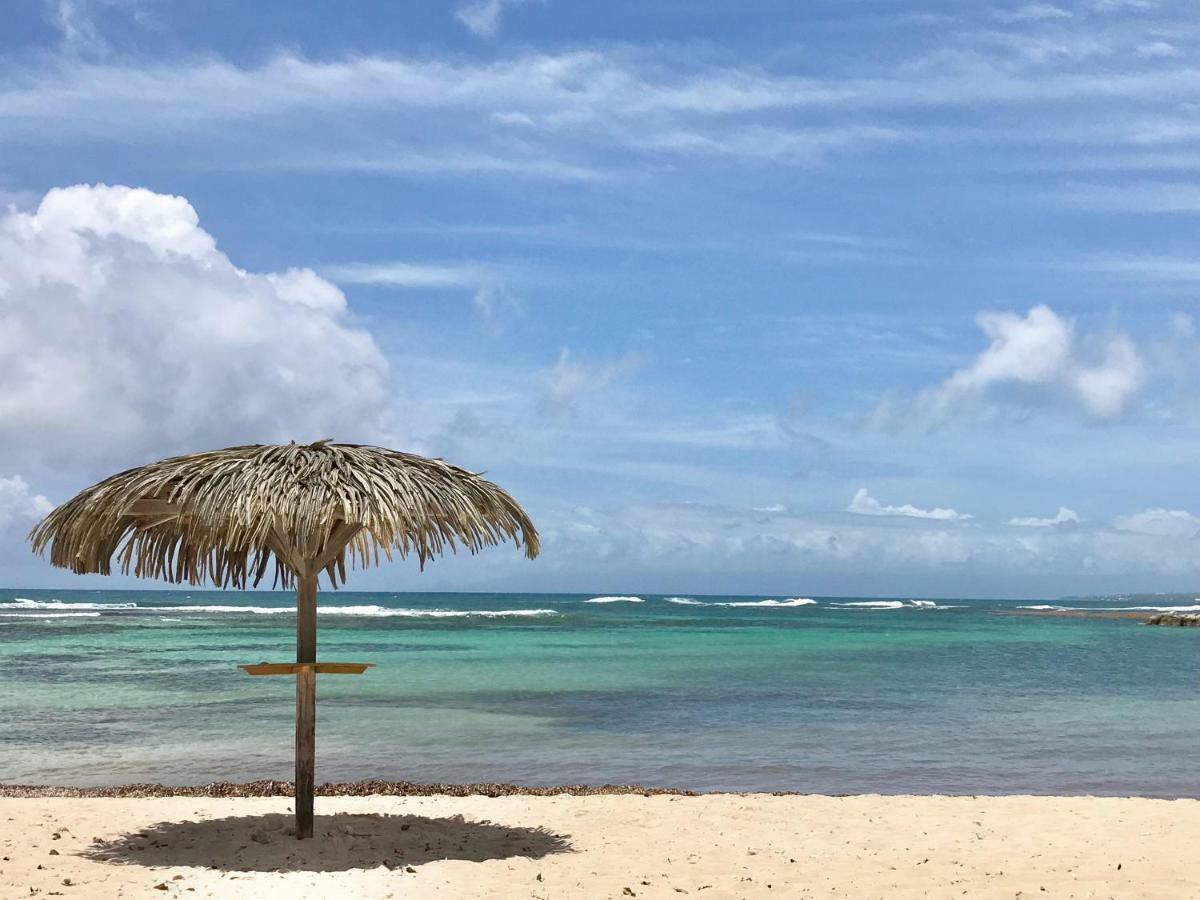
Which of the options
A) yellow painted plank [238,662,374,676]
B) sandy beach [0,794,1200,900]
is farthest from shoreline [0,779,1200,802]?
yellow painted plank [238,662,374,676]

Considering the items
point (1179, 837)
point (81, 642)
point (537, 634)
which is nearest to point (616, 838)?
point (1179, 837)

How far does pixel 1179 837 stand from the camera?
956cm

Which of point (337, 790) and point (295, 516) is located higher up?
point (295, 516)

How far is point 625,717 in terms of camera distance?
19203 millimetres

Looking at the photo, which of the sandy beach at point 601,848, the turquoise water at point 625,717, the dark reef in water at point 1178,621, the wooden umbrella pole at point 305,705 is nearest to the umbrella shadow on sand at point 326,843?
the sandy beach at point 601,848

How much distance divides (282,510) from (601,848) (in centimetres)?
376

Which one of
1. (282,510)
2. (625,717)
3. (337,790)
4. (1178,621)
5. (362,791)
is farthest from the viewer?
(1178,621)

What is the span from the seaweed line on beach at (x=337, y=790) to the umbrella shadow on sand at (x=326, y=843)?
185cm

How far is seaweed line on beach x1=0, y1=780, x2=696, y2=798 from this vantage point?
11375 mm

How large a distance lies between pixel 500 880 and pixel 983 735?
12052mm

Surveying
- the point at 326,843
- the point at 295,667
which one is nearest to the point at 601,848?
the point at 326,843

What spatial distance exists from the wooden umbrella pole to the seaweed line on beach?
296 centimetres

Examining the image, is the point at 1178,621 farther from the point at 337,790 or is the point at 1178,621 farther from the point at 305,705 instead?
the point at 305,705

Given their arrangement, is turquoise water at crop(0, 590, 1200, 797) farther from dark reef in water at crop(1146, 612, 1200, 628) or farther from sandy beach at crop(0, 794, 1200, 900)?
dark reef in water at crop(1146, 612, 1200, 628)
